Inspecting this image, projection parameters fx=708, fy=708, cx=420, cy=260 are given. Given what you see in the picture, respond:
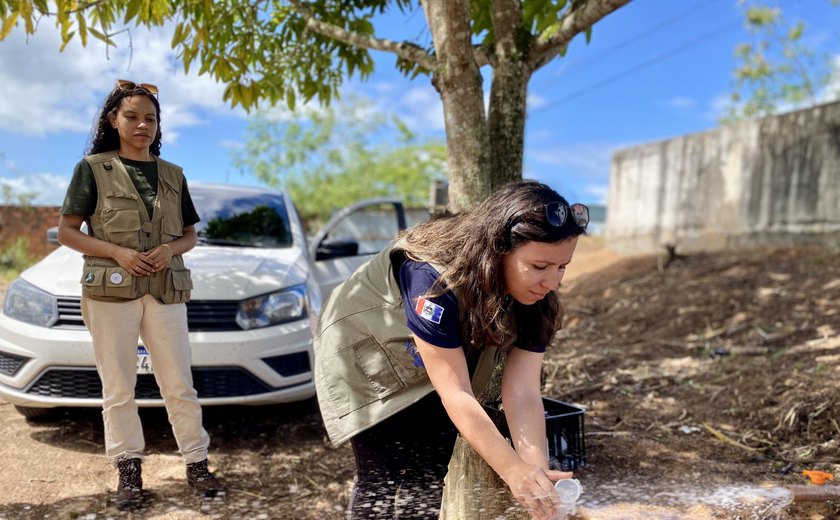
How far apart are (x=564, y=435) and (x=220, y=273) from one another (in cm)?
217

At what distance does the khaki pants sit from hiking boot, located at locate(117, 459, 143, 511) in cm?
4

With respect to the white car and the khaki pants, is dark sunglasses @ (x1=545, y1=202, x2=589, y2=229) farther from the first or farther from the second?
the white car

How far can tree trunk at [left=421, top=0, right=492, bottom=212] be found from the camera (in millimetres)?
3592

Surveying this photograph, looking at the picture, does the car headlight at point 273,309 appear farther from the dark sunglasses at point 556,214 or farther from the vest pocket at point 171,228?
the dark sunglasses at point 556,214

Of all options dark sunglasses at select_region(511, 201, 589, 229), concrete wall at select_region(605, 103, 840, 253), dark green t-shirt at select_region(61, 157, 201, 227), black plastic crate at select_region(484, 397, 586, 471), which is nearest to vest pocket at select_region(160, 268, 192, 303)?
dark green t-shirt at select_region(61, 157, 201, 227)

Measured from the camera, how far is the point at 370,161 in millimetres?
26203

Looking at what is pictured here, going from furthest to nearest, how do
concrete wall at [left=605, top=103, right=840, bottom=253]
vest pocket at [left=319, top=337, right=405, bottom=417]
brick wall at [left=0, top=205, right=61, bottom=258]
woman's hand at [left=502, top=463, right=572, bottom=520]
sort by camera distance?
brick wall at [left=0, top=205, right=61, bottom=258] → concrete wall at [left=605, top=103, right=840, bottom=253] → vest pocket at [left=319, top=337, right=405, bottom=417] → woman's hand at [left=502, top=463, right=572, bottom=520]

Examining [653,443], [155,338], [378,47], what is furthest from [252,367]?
[653,443]

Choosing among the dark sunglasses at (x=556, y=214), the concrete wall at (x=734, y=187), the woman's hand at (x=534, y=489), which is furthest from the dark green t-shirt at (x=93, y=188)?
the concrete wall at (x=734, y=187)

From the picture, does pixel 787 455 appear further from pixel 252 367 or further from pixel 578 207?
pixel 252 367

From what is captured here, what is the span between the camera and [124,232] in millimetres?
3162

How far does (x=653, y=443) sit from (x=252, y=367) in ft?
7.86

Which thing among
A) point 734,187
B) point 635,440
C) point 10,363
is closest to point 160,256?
point 10,363

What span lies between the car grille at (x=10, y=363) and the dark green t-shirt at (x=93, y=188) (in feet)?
4.15
